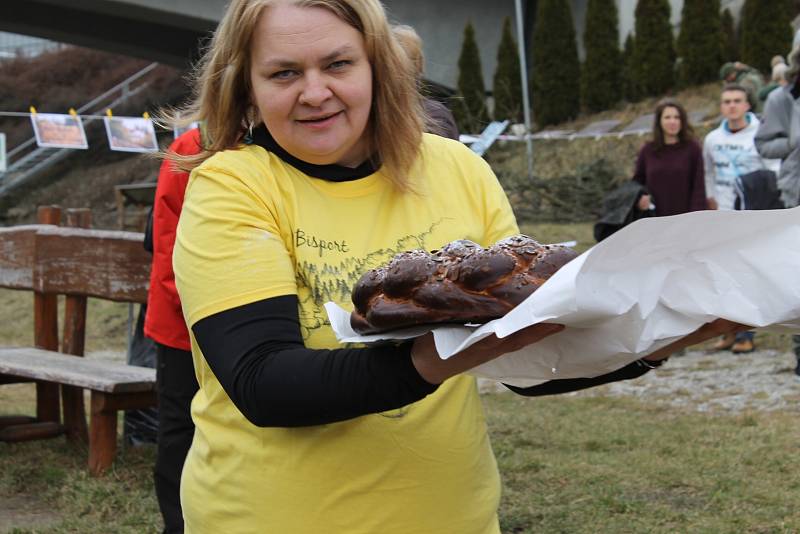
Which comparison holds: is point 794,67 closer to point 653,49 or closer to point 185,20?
point 653,49

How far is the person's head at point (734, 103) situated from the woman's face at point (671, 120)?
332mm

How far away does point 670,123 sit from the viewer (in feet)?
27.3

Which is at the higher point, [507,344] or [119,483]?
[507,344]

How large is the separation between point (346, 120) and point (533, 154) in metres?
16.5

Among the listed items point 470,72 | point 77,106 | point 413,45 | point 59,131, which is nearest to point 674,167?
point 413,45

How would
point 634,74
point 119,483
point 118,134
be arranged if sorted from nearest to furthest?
point 119,483 → point 118,134 → point 634,74

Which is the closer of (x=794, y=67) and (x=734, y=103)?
(x=794, y=67)

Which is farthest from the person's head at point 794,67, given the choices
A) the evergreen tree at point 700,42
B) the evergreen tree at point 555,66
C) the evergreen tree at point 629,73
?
the evergreen tree at point 555,66

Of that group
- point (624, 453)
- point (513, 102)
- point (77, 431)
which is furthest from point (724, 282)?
point (513, 102)

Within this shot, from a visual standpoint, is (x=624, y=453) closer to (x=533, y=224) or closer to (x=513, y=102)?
(x=533, y=224)

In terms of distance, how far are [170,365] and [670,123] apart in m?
5.49

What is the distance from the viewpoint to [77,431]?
20.0ft

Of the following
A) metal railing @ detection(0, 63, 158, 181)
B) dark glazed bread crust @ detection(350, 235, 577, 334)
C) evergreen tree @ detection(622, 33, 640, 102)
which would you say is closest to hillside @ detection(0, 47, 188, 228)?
metal railing @ detection(0, 63, 158, 181)

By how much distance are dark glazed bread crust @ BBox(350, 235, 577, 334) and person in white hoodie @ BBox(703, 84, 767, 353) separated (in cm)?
684
